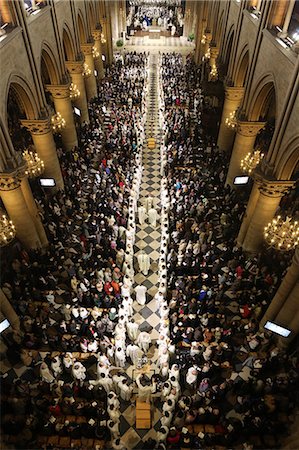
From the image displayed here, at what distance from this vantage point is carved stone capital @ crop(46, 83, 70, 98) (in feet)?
47.4

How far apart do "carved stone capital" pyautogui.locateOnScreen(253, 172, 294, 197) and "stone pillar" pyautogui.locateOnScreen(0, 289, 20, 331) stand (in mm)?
7988

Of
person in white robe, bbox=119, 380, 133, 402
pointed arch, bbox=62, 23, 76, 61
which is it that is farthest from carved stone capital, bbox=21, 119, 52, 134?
person in white robe, bbox=119, 380, 133, 402

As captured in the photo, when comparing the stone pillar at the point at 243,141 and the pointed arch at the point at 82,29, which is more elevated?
the pointed arch at the point at 82,29

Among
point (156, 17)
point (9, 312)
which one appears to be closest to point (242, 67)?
point (9, 312)

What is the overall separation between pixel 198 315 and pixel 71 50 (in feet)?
44.4

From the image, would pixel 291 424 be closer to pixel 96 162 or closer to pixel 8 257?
pixel 8 257

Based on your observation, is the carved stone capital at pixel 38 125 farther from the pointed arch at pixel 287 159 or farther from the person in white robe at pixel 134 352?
the person in white robe at pixel 134 352

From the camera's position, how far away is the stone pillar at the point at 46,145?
12.5 m

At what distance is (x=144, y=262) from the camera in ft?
38.5

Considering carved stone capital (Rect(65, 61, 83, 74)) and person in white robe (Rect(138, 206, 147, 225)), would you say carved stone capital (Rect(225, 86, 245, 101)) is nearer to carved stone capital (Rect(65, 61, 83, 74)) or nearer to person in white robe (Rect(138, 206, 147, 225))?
person in white robe (Rect(138, 206, 147, 225))

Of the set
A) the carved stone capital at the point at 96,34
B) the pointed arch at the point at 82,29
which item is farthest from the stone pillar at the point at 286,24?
the carved stone capital at the point at 96,34

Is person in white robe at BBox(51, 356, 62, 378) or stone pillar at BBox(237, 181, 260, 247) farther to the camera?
stone pillar at BBox(237, 181, 260, 247)

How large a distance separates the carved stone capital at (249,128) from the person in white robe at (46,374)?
10.3 metres

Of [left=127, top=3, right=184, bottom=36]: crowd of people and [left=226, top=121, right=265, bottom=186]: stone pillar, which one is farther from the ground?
[left=226, top=121, right=265, bottom=186]: stone pillar
